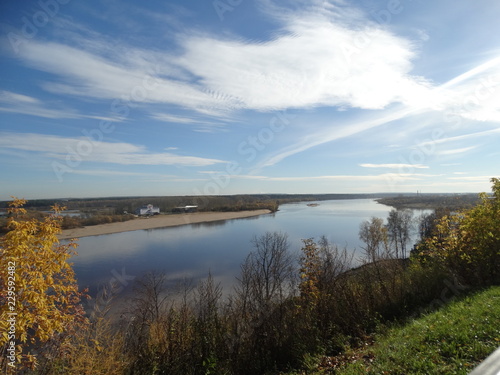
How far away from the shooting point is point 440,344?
4.18m

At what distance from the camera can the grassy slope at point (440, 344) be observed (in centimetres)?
371

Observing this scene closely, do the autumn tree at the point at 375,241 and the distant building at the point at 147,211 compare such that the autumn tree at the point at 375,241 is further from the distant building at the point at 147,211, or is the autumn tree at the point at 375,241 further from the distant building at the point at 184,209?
the distant building at the point at 147,211

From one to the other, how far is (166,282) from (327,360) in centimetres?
1546

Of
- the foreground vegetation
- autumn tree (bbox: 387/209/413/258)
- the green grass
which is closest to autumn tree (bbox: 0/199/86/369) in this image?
the foreground vegetation

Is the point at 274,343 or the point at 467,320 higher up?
the point at 467,320

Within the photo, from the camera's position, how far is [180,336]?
27.3 ft

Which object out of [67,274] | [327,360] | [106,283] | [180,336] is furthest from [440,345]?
[106,283]

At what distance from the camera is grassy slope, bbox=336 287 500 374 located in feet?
12.2

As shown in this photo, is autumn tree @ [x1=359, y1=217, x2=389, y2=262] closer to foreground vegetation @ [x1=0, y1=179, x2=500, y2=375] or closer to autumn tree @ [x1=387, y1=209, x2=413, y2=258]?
autumn tree @ [x1=387, y1=209, x2=413, y2=258]

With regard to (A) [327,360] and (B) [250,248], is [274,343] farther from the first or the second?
(B) [250,248]

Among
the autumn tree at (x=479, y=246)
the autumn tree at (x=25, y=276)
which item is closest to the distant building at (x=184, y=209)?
the autumn tree at (x=479, y=246)

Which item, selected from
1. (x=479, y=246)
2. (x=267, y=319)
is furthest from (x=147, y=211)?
(x=479, y=246)

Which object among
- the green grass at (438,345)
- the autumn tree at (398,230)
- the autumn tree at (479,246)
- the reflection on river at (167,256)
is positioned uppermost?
the autumn tree at (479,246)

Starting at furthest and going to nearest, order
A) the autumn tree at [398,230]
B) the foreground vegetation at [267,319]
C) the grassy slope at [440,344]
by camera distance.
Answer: the autumn tree at [398,230], the foreground vegetation at [267,319], the grassy slope at [440,344]
